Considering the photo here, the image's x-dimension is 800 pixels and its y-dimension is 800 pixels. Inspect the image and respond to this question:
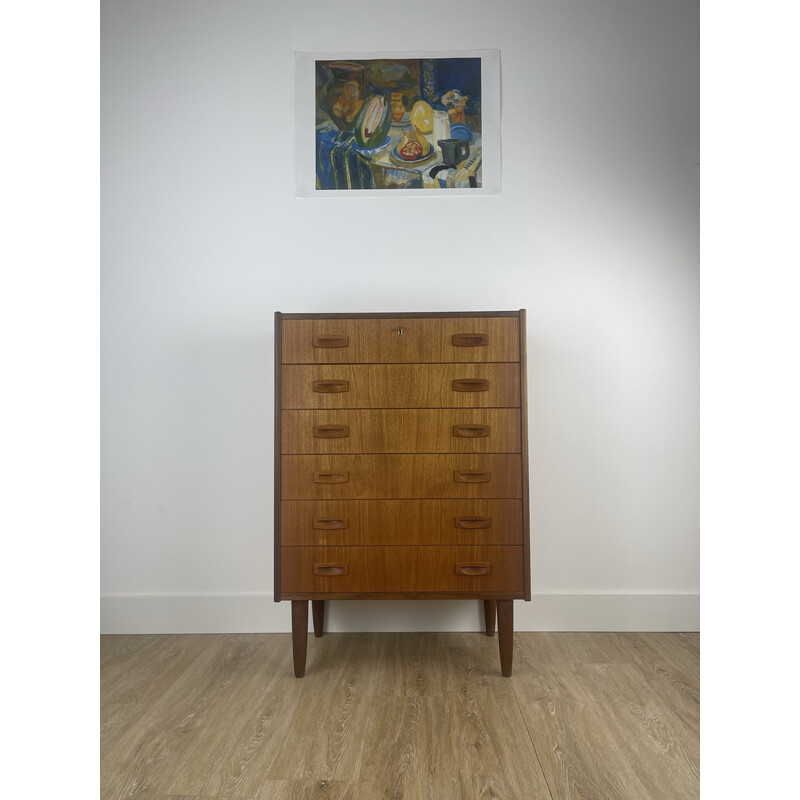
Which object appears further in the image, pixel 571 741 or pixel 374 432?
pixel 374 432

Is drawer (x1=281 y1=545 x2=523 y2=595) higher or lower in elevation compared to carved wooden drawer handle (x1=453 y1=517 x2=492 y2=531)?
lower

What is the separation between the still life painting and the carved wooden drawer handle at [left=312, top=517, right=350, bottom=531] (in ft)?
4.31

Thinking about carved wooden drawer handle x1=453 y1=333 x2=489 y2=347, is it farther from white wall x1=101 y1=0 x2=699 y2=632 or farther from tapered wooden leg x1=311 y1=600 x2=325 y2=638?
tapered wooden leg x1=311 y1=600 x2=325 y2=638

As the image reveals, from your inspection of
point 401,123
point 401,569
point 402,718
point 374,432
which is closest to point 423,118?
point 401,123

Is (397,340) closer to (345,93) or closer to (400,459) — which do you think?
(400,459)

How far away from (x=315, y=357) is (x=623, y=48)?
1.76 meters

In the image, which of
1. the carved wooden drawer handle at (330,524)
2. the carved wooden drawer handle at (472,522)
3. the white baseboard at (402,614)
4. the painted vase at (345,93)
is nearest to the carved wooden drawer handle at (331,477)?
the carved wooden drawer handle at (330,524)

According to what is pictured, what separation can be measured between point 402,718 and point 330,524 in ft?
1.94

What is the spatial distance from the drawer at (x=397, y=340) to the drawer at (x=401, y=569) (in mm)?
589

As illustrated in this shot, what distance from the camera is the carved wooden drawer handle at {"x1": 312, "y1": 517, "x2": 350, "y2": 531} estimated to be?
6.70 feet

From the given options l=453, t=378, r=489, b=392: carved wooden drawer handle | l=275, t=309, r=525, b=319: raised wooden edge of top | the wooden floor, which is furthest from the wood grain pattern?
l=275, t=309, r=525, b=319: raised wooden edge of top

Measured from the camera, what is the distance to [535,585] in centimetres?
255

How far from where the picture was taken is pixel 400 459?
206cm

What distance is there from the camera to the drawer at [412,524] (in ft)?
6.71
